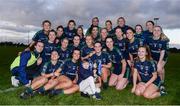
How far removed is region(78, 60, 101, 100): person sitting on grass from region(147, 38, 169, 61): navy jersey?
252cm

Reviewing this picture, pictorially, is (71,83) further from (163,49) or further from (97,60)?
(163,49)

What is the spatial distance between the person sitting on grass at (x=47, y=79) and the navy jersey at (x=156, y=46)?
326cm

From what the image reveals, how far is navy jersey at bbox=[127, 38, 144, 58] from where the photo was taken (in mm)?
12469

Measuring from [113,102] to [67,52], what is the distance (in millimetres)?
2938

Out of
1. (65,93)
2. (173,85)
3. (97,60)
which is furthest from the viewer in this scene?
(173,85)

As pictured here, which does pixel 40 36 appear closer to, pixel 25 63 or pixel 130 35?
pixel 25 63

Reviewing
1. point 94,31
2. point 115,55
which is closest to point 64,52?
point 94,31

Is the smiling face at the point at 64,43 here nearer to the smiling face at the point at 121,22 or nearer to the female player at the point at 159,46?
the smiling face at the point at 121,22

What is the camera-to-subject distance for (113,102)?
1031 cm

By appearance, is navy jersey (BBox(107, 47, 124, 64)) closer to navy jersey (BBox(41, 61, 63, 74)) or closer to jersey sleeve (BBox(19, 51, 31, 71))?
navy jersey (BBox(41, 61, 63, 74))

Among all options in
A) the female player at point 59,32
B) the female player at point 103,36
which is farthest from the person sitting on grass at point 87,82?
the female player at point 59,32

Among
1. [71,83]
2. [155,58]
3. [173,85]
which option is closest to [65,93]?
[71,83]

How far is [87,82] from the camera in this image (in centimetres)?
1078

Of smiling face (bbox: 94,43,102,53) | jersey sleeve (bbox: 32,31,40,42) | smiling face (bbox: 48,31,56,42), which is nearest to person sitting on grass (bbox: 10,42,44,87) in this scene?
smiling face (bbox: 48,31,56,42)
